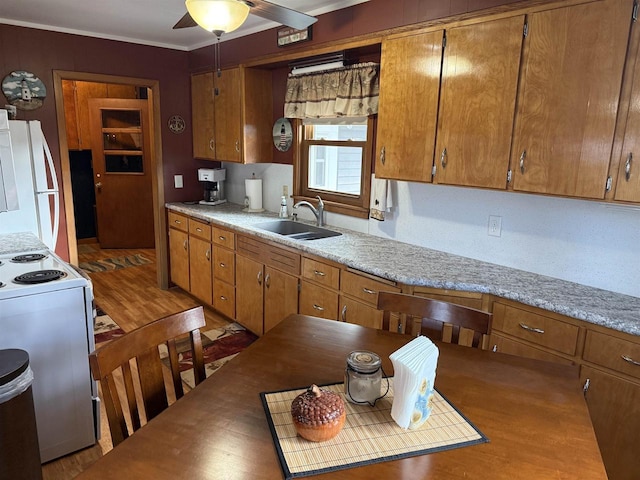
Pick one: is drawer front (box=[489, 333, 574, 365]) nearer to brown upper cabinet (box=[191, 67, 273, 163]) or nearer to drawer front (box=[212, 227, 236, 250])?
drawer front (box=[212, 227, 236, 250])

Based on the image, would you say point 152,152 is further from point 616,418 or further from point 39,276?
point 616,418

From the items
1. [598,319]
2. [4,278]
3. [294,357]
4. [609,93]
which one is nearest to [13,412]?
[4,278]

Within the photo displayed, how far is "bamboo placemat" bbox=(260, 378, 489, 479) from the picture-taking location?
993mm

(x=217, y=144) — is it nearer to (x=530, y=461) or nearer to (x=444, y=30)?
(x=444, y=30)

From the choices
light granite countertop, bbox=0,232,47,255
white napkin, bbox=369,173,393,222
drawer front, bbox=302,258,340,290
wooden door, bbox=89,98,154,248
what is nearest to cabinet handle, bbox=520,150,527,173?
white napkin, bbox=369,173,393,222

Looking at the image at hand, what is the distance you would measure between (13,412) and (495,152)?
2.42m

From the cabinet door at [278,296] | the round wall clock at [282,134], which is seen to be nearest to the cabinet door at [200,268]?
the cabinet door at [278,296]

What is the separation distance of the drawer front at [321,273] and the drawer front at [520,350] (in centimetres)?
96

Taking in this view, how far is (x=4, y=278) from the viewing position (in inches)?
81.0

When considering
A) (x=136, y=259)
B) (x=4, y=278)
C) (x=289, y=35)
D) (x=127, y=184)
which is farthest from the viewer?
(x=127, y=184)

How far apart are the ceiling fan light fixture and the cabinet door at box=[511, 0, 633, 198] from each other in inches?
50.9

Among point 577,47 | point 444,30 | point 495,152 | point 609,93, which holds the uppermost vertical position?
point 444,30

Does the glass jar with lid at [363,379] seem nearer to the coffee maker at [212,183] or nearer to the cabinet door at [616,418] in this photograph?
the cabinet door at [616,418]

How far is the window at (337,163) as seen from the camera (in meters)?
3.27
